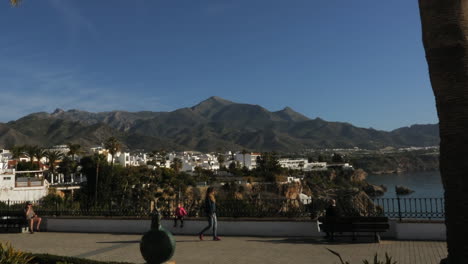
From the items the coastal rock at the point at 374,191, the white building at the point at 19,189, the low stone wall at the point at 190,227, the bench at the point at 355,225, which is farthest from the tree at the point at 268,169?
the bench at the point at 355,225

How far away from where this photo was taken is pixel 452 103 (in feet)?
15.3

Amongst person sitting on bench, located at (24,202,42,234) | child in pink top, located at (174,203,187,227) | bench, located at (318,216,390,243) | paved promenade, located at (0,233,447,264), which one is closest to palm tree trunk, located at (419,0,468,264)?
paved promenade, located at (0,233,447,264)

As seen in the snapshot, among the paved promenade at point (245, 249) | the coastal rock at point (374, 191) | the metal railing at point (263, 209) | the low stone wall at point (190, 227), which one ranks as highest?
the metal railing at point (263, 209)

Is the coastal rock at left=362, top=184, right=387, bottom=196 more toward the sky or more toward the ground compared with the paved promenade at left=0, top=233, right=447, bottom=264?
more toward the ground

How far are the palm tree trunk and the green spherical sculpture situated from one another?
361 cm

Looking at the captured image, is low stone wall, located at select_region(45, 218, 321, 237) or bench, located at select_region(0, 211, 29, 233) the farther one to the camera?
bench, located at select_region(0, 211, 29, 233)

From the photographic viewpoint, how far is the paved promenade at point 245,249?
28.3ft

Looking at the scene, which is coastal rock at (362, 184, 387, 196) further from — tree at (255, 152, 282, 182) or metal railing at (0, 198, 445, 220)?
metal railing at (0, 198, 445, 220)

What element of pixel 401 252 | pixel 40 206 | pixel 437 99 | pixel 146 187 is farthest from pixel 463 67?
pixel 146 187

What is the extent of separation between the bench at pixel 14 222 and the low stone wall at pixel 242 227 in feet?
2.43

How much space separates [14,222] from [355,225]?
11782mm

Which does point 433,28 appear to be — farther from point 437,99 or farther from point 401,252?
point 401,252

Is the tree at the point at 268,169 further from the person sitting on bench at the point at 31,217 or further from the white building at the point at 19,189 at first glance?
the person sitting on bench at the point at 31,217

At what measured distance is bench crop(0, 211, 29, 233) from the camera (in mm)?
13852
